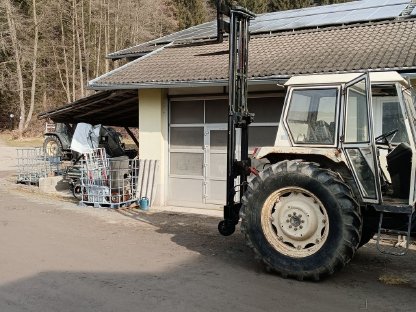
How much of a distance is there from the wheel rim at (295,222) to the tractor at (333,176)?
0.04 ft

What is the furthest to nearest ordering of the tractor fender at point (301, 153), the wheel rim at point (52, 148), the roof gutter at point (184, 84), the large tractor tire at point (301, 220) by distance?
the wheel rim at point (52, 148), the roof gutter at point (184, 84), the tractor fender at point (301, 153), the large tractor tire at point (301, 220)

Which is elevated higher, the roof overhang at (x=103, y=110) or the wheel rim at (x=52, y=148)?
the roof overhang at (x=103, y=110)

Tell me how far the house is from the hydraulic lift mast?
2782 millimetres

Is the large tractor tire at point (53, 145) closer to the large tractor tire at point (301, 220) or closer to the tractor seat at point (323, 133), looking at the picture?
the large tractor tire at point (301, 220)

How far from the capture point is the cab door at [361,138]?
5516 millimetres

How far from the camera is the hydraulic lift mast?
670 centimetres

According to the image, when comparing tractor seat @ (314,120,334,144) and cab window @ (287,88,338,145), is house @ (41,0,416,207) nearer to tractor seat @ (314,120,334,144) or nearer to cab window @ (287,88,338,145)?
cab window @ (287,88,338,145)

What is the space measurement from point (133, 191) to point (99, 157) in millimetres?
1278

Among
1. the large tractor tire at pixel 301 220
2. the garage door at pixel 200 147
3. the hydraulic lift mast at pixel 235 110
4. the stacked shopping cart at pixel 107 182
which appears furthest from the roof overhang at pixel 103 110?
the large tractor tire at pixel 301 220

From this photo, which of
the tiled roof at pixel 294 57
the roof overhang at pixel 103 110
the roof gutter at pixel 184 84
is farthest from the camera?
the roof overhang at pixel 103 110

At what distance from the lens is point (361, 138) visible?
5652 mm

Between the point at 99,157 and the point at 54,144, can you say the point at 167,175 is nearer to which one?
the point at 99,157

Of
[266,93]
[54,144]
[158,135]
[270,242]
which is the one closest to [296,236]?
[270,242]

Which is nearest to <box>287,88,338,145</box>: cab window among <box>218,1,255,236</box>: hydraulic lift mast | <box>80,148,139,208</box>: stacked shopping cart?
<box>218,1,255,236</box>: hydraulic lift mast
